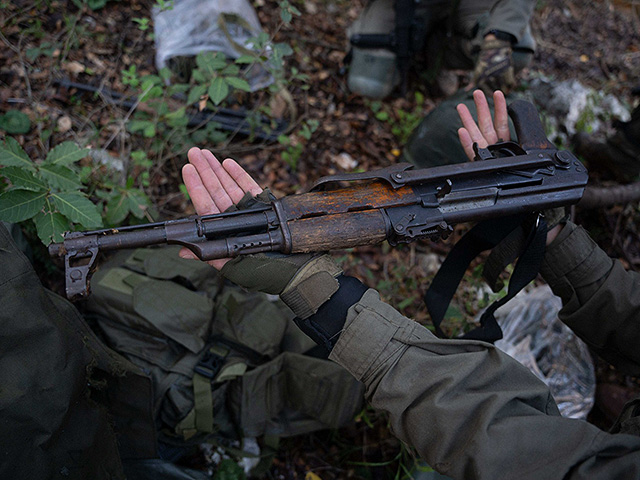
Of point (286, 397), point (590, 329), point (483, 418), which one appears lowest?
point (286, 397)

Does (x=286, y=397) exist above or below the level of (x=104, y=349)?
below

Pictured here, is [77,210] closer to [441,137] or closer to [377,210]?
[377,210]

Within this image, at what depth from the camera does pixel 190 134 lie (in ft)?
12.6

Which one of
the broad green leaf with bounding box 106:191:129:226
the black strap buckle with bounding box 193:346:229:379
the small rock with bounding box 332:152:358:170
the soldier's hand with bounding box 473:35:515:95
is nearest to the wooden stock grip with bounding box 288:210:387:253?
the black strap buckle with bounding box 193:346:229:379

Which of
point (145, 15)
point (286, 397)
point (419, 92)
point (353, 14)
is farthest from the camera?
point (353, 14)

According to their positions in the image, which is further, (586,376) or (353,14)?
(353,14)

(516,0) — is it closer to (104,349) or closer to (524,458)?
(524,458)

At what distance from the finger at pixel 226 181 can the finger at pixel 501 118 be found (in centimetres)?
168

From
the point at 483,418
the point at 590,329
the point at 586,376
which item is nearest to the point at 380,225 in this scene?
the point at 483,418

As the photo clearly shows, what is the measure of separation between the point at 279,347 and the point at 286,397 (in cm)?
33

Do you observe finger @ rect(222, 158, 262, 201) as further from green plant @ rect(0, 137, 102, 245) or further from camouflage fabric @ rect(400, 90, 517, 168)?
A: camouflage fabric @ rect(400, 90, 517, 168)

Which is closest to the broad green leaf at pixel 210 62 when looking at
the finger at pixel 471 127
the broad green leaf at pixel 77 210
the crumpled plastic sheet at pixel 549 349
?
the broad green leaf at pixel 77 210

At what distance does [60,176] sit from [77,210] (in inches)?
10.1

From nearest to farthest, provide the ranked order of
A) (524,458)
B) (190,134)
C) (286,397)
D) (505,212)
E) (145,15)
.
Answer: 1. (524,458)
2. (505,212)
3. (286,397)
4. (190,134)
5. (145,15)
